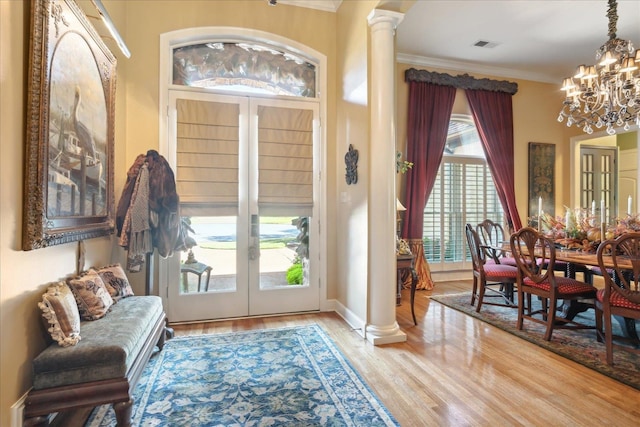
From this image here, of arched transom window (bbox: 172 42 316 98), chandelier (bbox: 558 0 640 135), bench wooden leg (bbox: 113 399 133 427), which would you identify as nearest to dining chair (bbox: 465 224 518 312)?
chandelier (bbox: 558 0 640 135)

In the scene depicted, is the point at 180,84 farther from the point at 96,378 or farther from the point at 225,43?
the point at 96,378

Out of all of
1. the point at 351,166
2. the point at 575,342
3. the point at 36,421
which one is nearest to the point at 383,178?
the point at 351,166

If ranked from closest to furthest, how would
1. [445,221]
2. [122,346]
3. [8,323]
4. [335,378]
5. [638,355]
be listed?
[8,323] < [122,346] < [335,378] < [638,355] < [445,221]

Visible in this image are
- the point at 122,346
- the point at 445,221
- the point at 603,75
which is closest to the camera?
the point at 122,346

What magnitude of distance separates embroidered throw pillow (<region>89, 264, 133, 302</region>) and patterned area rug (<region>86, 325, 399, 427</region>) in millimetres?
584

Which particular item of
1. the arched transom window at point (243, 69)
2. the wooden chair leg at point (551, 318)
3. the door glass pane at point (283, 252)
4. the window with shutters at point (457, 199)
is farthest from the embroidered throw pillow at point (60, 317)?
the window with shutters at point (457, 199)

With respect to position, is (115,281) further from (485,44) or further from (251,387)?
(485,44)

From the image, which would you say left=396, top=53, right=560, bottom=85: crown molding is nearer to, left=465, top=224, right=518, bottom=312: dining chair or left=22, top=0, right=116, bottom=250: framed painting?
left=465, top=224, right=518, bottom=312: dining chair

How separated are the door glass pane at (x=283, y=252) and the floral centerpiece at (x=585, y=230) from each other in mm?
2748

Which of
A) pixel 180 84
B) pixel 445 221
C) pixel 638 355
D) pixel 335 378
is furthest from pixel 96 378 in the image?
pixel 445 221

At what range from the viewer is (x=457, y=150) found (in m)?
5.72

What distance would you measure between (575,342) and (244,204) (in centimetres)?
350

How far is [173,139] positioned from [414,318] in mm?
3186

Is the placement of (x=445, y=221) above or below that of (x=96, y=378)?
above
